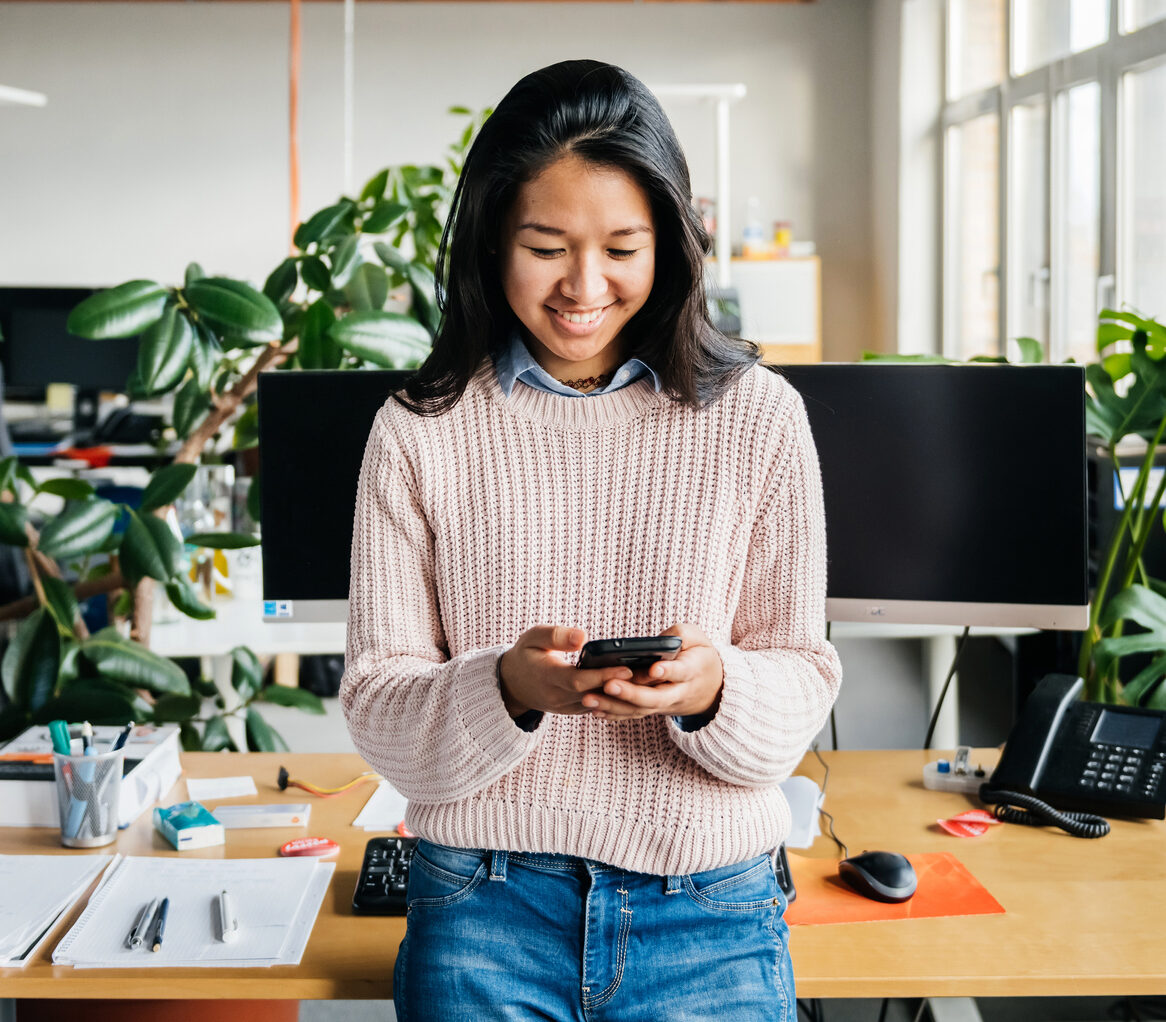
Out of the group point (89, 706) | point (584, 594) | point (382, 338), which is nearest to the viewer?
point (584, 594)

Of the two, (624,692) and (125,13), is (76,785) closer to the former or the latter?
(624,692)

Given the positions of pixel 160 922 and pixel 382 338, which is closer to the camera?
pixel 160 922

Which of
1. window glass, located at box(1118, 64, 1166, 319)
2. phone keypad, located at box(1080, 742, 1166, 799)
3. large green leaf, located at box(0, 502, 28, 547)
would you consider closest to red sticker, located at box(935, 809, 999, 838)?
phone keypad, located at box(1080, 742, 1166, 799)

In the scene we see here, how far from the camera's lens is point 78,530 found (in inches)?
69.8

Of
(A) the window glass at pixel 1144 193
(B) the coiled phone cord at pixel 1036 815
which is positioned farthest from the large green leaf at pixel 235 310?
(A) the window glass at pixel 1144 193

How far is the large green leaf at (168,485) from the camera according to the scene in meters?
1.81

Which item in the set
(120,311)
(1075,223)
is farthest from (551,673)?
(1075,223)

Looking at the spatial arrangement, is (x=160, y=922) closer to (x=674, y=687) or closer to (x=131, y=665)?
(x=674, y=687)

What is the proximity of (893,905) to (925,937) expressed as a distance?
0.07m

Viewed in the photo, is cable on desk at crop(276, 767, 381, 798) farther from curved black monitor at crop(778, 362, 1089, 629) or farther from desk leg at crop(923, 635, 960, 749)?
desk leg at crop(923, 635, 960, 749)

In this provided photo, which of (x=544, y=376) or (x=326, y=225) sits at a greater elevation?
(x=326, y=225)

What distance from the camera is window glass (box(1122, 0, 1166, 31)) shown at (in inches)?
146

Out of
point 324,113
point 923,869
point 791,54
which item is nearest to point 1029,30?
point 791,54

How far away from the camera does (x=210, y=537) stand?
6.28 feet
